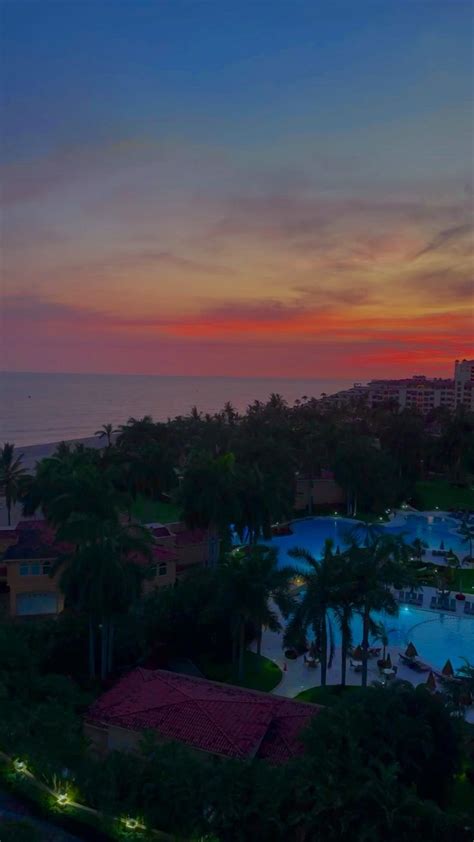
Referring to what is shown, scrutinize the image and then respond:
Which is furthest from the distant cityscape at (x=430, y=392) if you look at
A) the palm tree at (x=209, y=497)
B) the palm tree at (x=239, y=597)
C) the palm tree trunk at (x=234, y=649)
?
the palm tree at (x=239, y=597)

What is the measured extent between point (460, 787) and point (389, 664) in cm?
732

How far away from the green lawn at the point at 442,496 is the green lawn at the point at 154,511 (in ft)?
71.8

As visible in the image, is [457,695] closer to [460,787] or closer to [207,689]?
[460,787]

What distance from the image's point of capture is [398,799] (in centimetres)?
1144

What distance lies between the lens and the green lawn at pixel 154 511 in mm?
46719

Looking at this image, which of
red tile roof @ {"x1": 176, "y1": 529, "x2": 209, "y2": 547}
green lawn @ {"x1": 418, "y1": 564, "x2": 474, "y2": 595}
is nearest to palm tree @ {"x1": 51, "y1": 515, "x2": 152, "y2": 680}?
red tile roof @ {"x1": 176, "y1": 529, "x2": 209, "y2": 547}

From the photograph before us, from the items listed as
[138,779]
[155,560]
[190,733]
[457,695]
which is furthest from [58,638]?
[457,695]

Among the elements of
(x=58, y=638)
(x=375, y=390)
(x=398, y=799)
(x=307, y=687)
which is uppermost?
(x=375, y=390)

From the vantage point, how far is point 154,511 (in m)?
49.2

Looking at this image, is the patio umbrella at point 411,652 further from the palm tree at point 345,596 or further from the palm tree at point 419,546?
the palm tree at point 419,546

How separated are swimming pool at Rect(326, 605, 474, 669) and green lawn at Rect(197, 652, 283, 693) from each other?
3960mm

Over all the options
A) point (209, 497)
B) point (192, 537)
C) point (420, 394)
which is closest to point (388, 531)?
point (192, 537)

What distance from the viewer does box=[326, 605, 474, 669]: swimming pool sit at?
26109 millimetres

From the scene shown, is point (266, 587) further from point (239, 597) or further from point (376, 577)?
point (376, 577)
